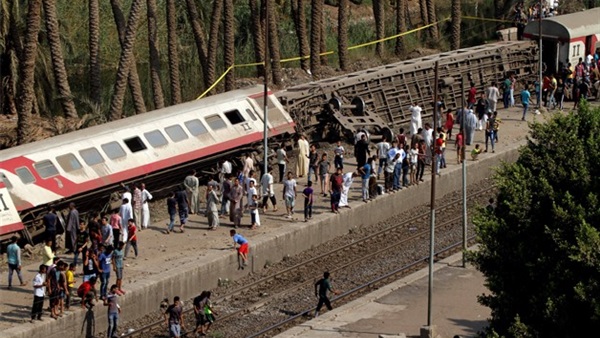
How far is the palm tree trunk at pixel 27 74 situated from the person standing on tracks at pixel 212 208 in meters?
6.15

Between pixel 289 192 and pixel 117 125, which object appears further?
pixel 117 125

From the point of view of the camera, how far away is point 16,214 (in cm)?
3167

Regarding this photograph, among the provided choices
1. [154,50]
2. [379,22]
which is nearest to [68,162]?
[154,50]

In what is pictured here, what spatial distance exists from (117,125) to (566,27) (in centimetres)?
2061

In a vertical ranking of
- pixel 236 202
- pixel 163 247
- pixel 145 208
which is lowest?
pixel 163 247

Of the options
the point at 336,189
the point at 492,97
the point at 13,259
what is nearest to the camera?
the point at 13,259

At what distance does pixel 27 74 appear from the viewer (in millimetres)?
37312

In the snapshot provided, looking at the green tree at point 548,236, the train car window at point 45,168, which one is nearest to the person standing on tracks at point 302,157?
the train car window at point 45,168

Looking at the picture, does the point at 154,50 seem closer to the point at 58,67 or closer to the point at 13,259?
the point at 58,67

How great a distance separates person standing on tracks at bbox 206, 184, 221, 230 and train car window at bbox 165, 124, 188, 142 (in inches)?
103

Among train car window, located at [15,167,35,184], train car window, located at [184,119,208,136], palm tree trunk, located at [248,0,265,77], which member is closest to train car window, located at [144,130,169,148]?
train car window, located at [184,119,208,136]

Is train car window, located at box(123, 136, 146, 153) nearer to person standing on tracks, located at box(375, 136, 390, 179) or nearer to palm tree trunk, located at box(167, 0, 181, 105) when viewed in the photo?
person standing on tracks, located at box(375, 136, 390, 179)

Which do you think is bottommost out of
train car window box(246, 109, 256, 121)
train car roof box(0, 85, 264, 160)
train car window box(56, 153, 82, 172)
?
train car window box(246, 109, 256, 121)

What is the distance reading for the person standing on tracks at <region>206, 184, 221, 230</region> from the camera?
34312 millimetres
